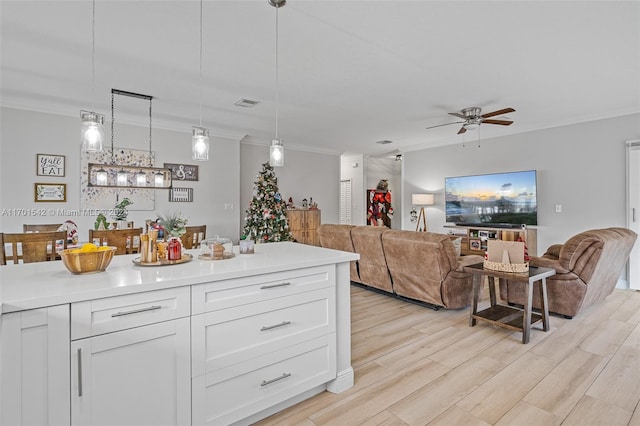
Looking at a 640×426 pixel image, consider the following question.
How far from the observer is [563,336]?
3.04 metres

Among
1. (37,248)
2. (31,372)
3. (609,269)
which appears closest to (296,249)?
(31,372)

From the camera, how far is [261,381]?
186 cm

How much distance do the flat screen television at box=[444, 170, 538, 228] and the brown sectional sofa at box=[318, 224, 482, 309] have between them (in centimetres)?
265

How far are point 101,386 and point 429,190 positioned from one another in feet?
23.4

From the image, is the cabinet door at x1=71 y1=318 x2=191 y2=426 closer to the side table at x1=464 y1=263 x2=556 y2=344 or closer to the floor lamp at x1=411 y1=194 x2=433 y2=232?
the side table at x1=464 y1=263 x2=556 y2=344

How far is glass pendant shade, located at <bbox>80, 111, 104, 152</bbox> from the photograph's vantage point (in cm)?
210

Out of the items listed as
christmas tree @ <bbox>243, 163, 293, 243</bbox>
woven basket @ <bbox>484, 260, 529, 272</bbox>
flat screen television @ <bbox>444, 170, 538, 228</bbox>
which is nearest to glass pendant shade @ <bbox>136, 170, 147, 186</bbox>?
christmas tree @ <bbox>243, 163, 293, 243</bbox>

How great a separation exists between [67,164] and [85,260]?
4.10 m

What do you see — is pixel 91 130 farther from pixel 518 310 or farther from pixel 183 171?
pixel 518 310

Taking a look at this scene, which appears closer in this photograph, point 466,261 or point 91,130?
point 91,130

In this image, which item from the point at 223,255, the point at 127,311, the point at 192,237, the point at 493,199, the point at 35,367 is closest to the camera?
the point at 35,367

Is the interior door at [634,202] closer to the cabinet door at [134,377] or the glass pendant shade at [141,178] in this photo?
the cabinet door at [134,377]

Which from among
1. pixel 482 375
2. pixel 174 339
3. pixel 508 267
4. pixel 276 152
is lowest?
pixel 482 375

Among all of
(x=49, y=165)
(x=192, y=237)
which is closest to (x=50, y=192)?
(x=49, y=165)
